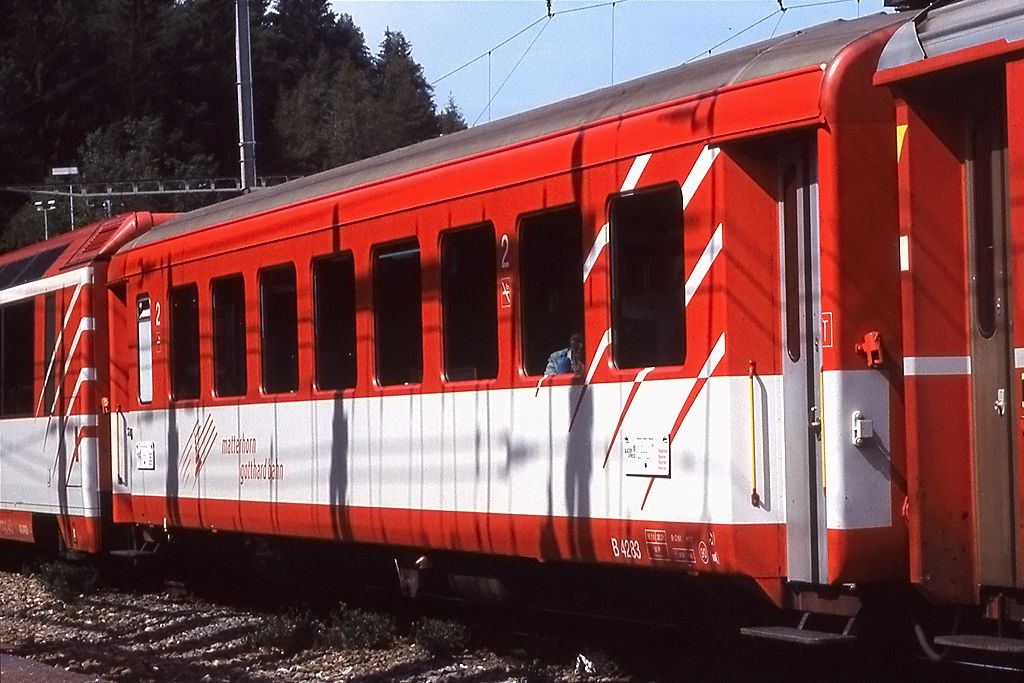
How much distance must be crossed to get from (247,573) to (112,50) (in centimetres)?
4196

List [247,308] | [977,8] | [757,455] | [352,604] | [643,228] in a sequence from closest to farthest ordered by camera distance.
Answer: [977,8]
[757,455]
[643,228]
[247,308]
[352,604]

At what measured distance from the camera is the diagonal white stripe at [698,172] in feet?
24.7

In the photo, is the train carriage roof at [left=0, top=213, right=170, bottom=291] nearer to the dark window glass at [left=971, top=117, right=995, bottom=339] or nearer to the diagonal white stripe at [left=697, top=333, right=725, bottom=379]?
the diagonal white stripe at [left=697, top=333, right=725, bottom=379]

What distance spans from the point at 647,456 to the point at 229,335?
5.19m

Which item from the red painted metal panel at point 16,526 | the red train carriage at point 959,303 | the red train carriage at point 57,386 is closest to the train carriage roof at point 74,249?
the red train carriage at point 57,386

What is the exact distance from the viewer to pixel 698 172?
25.0 feet

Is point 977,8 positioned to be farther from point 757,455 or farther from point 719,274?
point 757,455

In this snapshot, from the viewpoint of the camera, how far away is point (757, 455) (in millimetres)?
7406

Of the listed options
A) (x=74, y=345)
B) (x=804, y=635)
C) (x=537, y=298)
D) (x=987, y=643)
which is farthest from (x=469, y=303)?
(x=74, y=345)

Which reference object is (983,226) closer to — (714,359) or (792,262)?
(792,262)

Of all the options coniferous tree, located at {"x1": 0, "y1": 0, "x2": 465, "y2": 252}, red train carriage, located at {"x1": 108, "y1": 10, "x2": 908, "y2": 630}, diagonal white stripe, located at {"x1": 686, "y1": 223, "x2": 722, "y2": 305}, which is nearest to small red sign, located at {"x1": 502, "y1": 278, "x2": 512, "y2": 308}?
red train carriage, located at {"x1": 108, "y1": 10, "x2": 908, "y2": 630}

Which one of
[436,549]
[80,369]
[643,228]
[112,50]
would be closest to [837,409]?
[643,228]

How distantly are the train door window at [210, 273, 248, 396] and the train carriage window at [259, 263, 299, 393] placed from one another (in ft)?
1.17

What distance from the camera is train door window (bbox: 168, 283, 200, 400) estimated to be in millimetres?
12750
